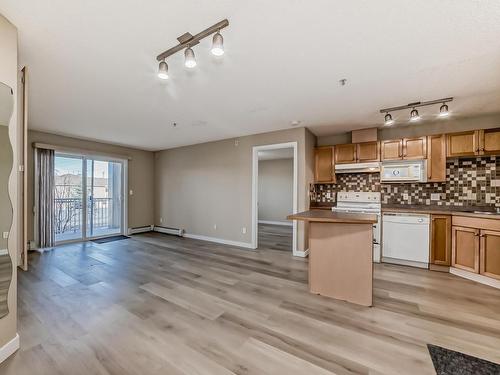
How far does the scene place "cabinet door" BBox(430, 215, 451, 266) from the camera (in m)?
3.52

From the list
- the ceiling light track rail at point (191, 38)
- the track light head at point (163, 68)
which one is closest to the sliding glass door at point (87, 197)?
the track light head at point (163, 68)

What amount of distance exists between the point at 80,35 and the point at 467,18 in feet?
9.96

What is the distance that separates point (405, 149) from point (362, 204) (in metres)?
1.27

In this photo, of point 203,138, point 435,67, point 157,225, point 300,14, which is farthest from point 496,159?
point 157,225

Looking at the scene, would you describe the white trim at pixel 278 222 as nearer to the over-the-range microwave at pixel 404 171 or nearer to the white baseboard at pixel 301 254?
the white baseboard at pixel 301 254

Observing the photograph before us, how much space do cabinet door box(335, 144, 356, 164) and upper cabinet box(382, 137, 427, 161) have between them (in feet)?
1.72

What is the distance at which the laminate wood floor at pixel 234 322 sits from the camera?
1.66 meters

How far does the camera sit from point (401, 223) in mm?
3848

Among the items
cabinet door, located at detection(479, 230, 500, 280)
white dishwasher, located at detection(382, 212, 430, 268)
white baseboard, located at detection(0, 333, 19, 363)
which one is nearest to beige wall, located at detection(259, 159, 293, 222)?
white dishwasher, located at detection(382, 212, 430, 268)

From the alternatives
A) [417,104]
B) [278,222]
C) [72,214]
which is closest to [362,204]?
[417,104]

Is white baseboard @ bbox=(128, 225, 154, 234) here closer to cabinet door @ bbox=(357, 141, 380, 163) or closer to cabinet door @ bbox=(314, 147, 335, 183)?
cabinet door @ bbox=(314, 147, 335, 183)

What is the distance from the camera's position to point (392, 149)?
13.6 feet

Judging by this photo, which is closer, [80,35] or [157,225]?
[80,35]

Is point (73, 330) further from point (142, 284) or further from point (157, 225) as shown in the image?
point (157, 225)
